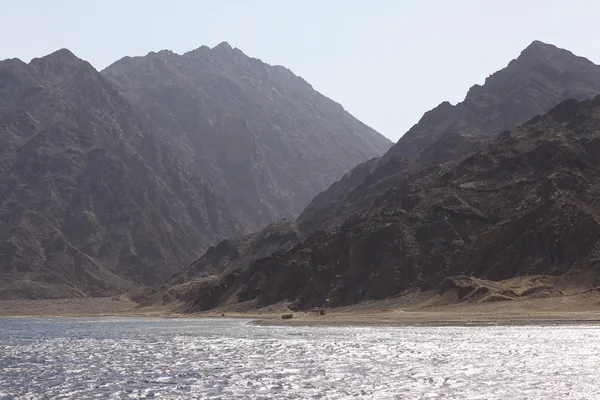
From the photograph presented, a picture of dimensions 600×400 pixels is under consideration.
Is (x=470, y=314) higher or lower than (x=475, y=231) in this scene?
lower

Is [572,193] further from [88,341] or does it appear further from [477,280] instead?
[88,341]

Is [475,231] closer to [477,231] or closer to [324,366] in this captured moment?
[477,231]

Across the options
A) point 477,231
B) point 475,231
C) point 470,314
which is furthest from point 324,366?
point 475,231

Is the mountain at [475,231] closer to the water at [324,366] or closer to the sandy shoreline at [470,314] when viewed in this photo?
the sandy shoreline at [470,314]

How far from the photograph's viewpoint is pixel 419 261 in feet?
468

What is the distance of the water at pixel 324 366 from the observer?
44.7 metres

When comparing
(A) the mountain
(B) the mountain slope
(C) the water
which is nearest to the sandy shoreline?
(A) the mountain

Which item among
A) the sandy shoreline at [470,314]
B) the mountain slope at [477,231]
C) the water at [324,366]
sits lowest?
the water at [324,366]

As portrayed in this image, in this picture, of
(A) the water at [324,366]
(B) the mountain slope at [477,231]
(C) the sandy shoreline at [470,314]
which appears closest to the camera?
(A) the water at [324,366]

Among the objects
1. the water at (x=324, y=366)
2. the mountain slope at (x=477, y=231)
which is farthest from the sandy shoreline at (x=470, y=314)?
the water at (x=324, y=366)

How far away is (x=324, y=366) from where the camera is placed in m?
57.2

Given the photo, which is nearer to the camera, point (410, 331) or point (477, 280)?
point (410, 331)

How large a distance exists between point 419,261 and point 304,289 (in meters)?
26.9

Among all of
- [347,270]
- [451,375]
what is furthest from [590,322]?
[347,270]
